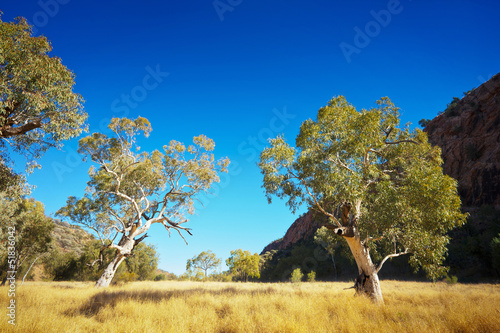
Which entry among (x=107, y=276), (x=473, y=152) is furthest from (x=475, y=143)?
(x=107, y=276)

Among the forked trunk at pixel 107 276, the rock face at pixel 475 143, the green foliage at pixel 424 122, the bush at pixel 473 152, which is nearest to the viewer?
the forked trunk at pixel 107 276

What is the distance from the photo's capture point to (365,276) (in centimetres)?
1065

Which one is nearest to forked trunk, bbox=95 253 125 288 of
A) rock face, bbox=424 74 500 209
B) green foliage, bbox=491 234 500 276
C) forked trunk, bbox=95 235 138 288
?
forked trunk, bbox=95 235 138 288

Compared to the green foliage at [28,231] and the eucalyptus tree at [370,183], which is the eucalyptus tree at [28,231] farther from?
the eucalyptus tree at [370,183]

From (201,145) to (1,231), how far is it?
18.9 metres

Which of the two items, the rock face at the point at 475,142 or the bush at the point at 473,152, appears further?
the bush at the point at 473,152

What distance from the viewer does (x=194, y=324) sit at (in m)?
6.10

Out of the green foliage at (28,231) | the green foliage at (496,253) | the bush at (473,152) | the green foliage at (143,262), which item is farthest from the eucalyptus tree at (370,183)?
the bush at (473,152)

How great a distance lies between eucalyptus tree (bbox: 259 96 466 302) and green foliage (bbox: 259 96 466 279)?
4 cm

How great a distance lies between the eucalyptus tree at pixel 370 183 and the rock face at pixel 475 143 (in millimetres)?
49565

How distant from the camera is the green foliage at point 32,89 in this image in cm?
830

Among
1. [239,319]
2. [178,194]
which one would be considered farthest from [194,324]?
[178,194]

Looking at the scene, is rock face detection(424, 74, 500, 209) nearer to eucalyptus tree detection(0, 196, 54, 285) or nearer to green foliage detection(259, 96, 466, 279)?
green foliage detection(259, 96, 466, 279)

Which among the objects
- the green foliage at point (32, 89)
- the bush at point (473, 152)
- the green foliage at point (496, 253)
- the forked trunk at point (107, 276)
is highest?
the bush at point (473, 152)
